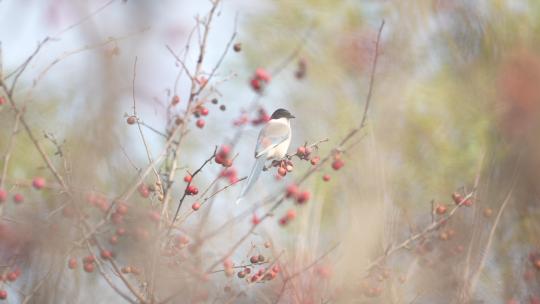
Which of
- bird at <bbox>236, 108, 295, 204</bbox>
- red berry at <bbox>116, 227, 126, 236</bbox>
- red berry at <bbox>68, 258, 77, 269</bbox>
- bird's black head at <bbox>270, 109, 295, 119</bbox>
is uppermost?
bird's black head at <bbox>270, 109, 295, 119</bbox>

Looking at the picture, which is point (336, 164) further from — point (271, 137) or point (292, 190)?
point (271, 137)

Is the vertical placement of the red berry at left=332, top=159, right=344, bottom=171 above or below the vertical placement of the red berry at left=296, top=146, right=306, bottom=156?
below

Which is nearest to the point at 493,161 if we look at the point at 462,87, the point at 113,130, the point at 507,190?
the point at 507,190

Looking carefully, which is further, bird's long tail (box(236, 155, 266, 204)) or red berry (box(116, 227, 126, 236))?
bird's long tail (box(236, 155, 266, 204))

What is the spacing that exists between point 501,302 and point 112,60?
1695mm

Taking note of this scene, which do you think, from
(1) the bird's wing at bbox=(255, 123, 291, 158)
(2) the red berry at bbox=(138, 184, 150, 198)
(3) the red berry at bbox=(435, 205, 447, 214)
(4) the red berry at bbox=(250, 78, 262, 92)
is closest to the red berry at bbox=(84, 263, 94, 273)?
(2) the red berry at bbox=(138, 184, 150, 198)

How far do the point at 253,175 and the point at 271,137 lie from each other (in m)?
0.72

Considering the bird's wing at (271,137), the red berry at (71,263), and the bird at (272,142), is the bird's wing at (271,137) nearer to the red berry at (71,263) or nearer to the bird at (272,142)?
the bird at (272,142)

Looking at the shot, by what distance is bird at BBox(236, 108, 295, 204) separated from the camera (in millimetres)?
2823

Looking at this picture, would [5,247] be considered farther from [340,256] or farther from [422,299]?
[422,299]

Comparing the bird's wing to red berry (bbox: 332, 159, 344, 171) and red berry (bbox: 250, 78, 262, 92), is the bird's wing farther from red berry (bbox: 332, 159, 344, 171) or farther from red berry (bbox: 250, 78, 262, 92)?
red berry (bbox: 250, 78, 262, 92)

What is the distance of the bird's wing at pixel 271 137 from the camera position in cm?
324

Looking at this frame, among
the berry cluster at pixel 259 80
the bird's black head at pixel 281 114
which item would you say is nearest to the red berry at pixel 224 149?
the berry cluster at pixel 259 80

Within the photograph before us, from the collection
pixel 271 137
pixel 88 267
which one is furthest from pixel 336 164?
pixel 271 137
